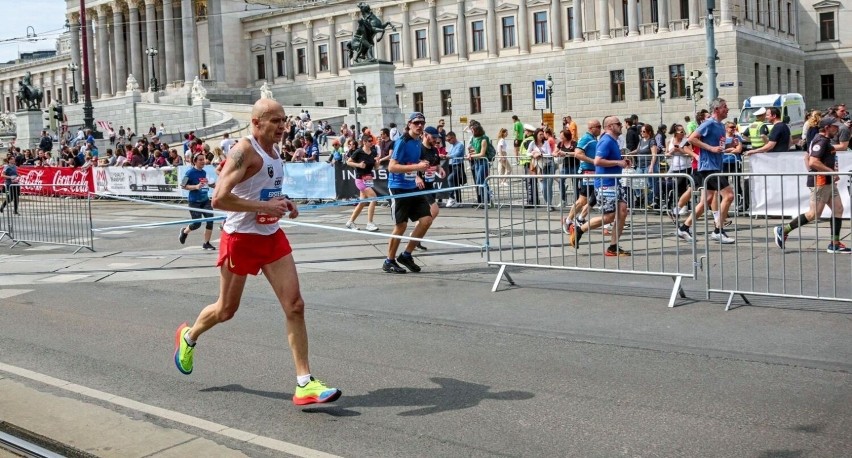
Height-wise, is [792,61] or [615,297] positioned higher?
[792,61]

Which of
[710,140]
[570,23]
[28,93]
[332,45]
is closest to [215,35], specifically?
[332,45]

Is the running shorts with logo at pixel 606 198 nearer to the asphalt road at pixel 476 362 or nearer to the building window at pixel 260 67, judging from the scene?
the asphalt road at pixel 476 362

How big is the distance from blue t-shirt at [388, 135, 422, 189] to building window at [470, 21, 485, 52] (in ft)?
213

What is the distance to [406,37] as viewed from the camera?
80750 millimetres

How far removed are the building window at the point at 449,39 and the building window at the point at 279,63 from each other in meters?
18.2

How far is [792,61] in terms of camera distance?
68812 millimetres

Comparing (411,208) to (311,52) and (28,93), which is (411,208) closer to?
(28,93)

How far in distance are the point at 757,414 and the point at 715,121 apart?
9.02 meters

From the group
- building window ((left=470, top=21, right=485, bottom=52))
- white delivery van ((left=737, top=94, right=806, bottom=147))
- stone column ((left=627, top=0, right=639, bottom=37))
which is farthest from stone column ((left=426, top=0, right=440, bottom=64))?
white delivery van ((left=737, top=94, right=806, bottom=147))

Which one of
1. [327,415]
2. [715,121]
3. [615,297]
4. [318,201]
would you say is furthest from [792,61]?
[327,415]

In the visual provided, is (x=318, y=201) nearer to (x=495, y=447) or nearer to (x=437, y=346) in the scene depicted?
(x=437, y=346)

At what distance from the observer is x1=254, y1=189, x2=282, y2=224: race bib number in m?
6.36

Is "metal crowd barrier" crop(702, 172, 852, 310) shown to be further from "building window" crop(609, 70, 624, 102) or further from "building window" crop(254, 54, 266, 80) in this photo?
"building window" crop(254, 54, 266, 80)

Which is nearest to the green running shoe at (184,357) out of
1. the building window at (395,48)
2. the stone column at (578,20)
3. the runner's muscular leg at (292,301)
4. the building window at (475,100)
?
the runner's muscular leg at (292,301)
